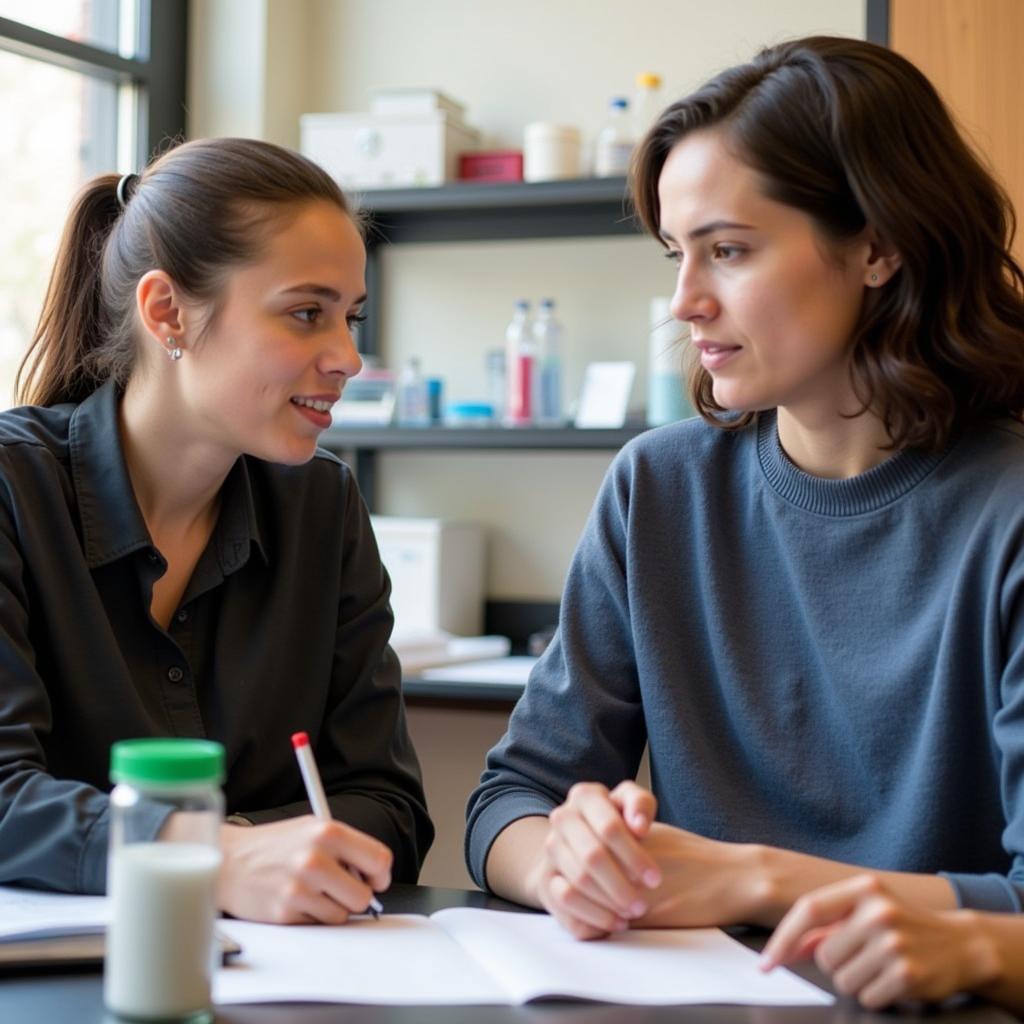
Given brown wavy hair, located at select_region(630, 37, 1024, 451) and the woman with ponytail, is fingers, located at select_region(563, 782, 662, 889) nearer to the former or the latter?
the woman with ponytail

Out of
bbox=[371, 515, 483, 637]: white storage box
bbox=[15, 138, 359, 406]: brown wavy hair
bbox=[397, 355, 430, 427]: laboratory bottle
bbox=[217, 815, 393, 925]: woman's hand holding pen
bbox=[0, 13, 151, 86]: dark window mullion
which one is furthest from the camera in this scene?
bbox=[397, 355, 430, 427]: laboratory bottle

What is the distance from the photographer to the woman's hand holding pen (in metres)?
1.08

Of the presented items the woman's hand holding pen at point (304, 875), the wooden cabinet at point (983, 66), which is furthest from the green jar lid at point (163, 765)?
the wooden cabinet at point (983, 66)

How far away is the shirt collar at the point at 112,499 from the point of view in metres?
1.46

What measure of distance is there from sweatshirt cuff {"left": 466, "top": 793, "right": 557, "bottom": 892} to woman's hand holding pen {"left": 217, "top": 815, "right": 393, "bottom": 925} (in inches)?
7.7

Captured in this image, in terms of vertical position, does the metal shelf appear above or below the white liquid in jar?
above

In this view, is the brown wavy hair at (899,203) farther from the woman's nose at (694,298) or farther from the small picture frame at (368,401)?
the small picture frame at (368,401)

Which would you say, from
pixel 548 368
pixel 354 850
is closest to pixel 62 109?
pixel 548 368

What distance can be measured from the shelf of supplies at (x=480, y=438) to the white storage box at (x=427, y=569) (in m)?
0.17

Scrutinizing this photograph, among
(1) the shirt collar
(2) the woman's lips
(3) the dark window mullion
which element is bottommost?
(1) the shirt collar

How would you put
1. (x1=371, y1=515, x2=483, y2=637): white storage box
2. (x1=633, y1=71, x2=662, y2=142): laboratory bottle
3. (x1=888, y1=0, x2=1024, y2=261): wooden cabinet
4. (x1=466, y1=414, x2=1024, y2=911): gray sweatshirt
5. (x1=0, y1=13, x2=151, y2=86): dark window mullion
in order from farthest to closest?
(x1=371, y1=515, x2=483, y2=637): white storage box, (x1=633, y1=71, x2=662, y2=142): laboratory bottle, (x1=0, y1=13, x2=151, y2=86): dark window mullion, (x1=888, y1=0, x2=1024, y2=261): wooden cabinet, (x1=466, y1=414, x2=1024, y2=911): gray sweatshirt

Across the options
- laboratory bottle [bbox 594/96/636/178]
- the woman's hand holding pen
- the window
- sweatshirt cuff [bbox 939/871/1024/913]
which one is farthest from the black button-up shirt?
laboratory bottle [bbox 594/96/636/178]

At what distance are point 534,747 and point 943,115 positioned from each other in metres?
0.73

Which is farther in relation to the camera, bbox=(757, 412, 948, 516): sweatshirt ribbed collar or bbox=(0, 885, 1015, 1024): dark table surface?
bbox=(757, 412, 948, 516): sweatshirt ribbed collar
